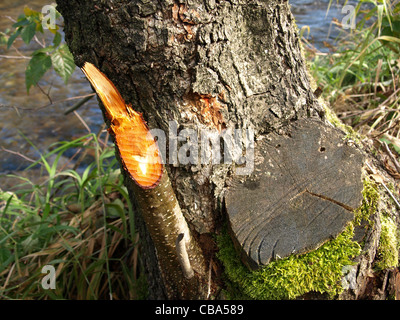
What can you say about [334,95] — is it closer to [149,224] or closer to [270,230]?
[270,230]

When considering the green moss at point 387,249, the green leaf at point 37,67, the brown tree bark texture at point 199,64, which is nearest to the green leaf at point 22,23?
the green leaf at point 37,67

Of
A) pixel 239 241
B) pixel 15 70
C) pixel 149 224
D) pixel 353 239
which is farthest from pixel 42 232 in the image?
pixel 15 70

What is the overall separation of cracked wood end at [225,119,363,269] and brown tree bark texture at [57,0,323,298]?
9 cm

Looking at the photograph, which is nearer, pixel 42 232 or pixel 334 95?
pixel 42 232

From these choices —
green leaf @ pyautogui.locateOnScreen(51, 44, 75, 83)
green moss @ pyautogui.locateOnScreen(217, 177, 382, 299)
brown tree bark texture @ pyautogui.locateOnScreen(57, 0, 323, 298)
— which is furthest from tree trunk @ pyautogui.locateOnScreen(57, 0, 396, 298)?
green leaf @ pyautogui.locateOnScreen(51, 44, 75, 83)

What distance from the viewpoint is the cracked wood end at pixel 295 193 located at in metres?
1.27

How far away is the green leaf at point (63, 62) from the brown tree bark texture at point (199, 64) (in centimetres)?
82

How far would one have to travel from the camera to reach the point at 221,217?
56.7 inches

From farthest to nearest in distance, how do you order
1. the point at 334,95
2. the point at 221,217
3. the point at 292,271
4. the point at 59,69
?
the point at 334,95
the point at 59,69
the point at 221,217
the point at 292,271

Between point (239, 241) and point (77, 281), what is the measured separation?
135cm

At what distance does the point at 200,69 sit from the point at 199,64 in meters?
0.02

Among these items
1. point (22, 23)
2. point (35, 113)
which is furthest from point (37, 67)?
point (35, 113)

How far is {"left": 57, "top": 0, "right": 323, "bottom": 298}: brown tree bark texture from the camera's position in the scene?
116 cm

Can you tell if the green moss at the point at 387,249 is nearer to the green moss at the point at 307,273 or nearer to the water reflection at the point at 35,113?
the green moss at the point at 307,273
